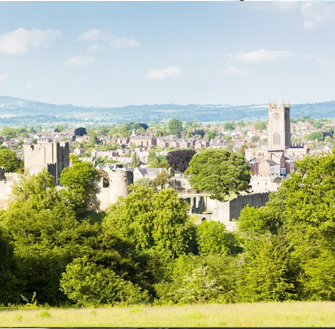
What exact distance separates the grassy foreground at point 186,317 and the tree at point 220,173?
84.2 ft

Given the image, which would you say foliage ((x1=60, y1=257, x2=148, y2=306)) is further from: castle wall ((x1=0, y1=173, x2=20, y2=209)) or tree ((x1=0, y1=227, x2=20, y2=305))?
castle wall ((x1=0, y1=173, x2=20, y2=209))

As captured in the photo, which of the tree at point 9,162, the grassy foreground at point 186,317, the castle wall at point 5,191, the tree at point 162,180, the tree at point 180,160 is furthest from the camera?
the tree at point 180,160

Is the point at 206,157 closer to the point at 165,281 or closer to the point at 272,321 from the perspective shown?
the point at 165,281

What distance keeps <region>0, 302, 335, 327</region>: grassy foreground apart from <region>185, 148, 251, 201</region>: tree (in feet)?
84.2

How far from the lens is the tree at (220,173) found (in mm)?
40375

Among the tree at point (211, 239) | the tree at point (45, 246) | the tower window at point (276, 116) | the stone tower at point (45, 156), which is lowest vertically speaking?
the tree at point (211, 239)

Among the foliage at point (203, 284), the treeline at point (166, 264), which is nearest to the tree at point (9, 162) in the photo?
the treeline at point (166, 264)

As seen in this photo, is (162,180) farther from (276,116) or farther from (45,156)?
(276,116)

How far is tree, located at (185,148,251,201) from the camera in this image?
40375 mm

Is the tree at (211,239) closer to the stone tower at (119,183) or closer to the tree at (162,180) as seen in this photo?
the stone tower at (119,183)

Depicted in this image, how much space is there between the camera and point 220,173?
41.2 meters

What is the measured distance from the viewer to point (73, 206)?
35469 mm

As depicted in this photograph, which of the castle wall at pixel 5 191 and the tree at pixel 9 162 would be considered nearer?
the castle wall at pixel 5 191

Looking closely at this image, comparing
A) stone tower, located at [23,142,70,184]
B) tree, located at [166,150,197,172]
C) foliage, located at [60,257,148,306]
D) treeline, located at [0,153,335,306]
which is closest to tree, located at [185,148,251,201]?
stone tower, located at [23,142,70,184]
